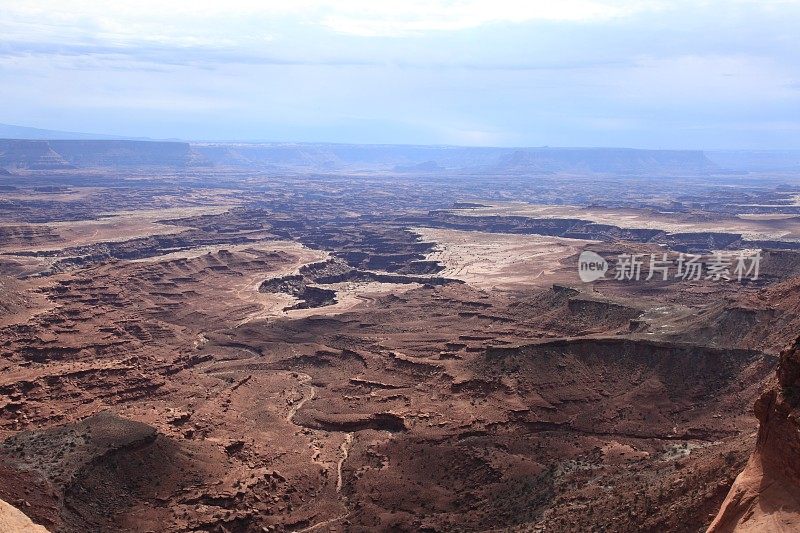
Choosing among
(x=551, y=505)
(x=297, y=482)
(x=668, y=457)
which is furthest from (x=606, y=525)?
(x=297, y=482)

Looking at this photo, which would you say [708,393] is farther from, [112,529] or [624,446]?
[112,529]

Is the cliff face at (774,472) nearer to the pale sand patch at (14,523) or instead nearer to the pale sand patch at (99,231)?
the pale sand patch at (14,523)

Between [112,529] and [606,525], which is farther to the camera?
[112,529]

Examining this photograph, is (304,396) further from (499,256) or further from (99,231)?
(99,231)

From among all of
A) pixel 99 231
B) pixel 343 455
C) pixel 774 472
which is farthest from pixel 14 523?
pixel 99 231

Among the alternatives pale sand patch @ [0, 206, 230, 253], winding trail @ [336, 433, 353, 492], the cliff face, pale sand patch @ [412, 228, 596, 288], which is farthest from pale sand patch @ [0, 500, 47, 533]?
pale sand patch @ [0, 206, 230, 253]

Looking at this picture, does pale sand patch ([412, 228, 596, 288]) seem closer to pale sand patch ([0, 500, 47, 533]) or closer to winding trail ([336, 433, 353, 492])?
winding trail ([336, 433, 353, 492])
